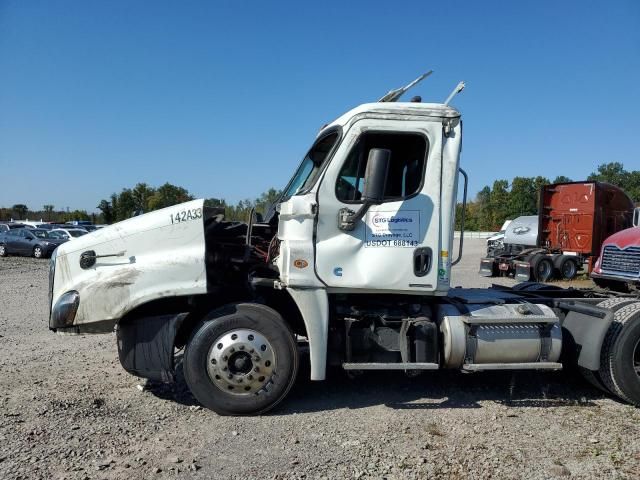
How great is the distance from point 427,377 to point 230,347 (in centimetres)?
258

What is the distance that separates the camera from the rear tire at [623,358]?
4848 millimetres

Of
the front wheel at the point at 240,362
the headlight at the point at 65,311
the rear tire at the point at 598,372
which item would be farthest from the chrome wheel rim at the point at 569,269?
the headlight at the point at 65,311

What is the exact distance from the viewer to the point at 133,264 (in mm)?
4516

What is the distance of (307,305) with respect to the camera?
15.0 feet

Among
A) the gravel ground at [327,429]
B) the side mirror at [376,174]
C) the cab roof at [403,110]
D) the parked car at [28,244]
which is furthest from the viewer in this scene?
the parked car at [28,244]

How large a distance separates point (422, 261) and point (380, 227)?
511 millimetres

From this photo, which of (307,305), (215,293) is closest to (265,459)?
(307,305)

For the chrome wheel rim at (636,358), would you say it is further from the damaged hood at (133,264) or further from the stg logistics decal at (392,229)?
the damaged hood at (133,264)

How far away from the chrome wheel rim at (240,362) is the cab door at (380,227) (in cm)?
87

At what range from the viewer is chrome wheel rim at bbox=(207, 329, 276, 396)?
4.52 meters

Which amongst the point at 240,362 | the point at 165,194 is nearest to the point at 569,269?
the point at 240,362

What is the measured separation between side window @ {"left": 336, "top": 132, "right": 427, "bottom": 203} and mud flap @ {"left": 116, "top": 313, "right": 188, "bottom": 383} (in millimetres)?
2015

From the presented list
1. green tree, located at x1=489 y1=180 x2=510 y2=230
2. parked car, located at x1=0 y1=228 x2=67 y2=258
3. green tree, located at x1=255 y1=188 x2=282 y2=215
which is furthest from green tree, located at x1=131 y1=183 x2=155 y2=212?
green tree, located at x1=255 y1=188 x2=282 y2=215

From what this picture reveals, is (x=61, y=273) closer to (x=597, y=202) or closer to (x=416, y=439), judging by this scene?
(x=416, y=439)
